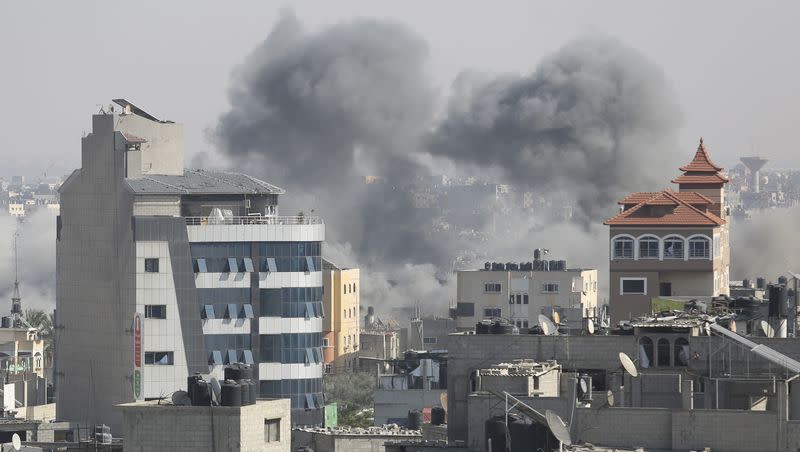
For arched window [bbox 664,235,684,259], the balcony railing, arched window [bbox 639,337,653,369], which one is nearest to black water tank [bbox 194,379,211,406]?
arched window [bbox 639,337,653,369]

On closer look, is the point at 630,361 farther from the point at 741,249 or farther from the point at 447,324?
the point at 741,249

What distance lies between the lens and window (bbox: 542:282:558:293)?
116 metres

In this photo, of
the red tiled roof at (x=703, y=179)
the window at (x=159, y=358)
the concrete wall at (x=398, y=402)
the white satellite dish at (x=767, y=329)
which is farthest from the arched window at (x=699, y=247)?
the white satellite dish at (x=767, y=329)

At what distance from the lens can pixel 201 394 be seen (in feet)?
126

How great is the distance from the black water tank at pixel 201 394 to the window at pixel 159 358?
104 ft

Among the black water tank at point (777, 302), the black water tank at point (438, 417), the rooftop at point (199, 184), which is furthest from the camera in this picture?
the rooftop at point (199, 184)

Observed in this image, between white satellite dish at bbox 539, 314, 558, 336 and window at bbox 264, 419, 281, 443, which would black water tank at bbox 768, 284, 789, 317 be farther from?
window at bbox 264, 419, 281, 443

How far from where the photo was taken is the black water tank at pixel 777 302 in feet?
162

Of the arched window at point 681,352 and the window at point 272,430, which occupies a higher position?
the arched window at point 681,352

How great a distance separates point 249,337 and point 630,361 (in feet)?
103

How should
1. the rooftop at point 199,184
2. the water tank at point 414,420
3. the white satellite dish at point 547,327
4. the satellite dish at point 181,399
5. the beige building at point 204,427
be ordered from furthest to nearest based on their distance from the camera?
the rooftop at point 199,184
the water tank at point 414,420
the white satellite dish at point 547,327
the satellite dish at point 181,399
the beige building at point 204,427

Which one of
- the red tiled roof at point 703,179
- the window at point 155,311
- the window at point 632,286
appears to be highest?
the red tiled roof at point 703,179

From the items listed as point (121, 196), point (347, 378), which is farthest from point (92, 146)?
point (347, 378)

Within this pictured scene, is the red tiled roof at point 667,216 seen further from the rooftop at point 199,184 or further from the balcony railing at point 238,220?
the balcony railing at point 238,220
